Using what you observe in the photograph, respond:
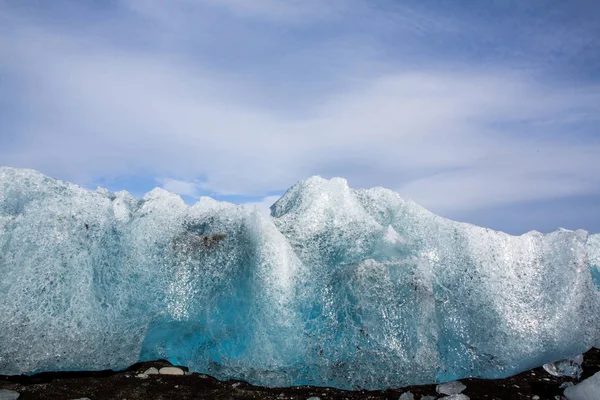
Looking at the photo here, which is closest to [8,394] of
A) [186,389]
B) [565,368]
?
[186,389]

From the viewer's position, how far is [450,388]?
440 cm

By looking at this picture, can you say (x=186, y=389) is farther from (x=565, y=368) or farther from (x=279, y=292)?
(x=565, y=368)

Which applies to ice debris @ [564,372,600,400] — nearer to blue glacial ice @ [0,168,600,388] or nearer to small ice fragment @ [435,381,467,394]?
blue glacial ice @ [0,168,600,388]

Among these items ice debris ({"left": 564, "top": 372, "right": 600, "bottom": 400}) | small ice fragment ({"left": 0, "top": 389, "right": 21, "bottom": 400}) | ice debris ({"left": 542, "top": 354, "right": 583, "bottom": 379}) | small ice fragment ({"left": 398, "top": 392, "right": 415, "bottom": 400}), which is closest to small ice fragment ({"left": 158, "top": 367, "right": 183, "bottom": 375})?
small ice fragment ({"left": 0, "top": 389, "right": 21, "bottom": 400})

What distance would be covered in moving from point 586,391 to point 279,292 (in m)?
2.85

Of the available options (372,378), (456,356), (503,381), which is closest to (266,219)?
(372,378)

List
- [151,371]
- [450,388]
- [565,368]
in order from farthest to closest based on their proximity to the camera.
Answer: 1. [565,368]
2. [151,371]
3. [450,388]

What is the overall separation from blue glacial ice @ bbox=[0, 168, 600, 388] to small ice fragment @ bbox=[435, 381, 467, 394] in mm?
130

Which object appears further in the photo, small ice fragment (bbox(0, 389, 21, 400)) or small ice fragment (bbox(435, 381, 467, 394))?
small ice fragment (bbox(435, 381, 467, 394))

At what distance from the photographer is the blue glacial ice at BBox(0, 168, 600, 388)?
14.8 feet

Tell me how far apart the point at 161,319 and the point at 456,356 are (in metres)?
2.95

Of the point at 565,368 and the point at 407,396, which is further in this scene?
the point at 565,368

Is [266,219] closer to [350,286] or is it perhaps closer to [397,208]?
[350,286]

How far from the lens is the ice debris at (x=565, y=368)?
4.96m
